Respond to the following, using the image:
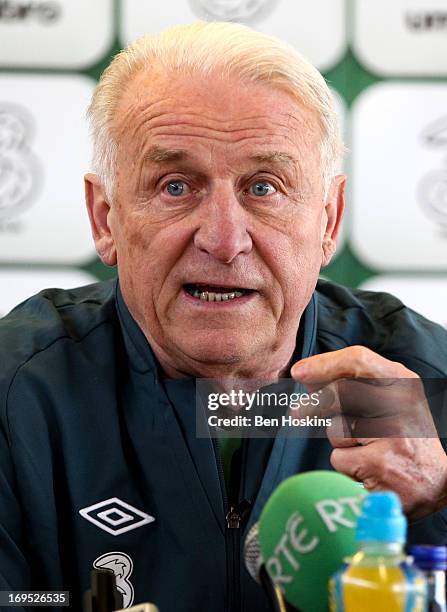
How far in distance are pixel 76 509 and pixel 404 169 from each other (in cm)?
133

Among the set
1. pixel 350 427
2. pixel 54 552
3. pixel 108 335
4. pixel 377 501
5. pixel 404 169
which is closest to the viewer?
pixel 377 501

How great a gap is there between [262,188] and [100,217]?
281 mm

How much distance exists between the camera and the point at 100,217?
146cm

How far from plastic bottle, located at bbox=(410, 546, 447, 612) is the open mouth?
22.2 inches

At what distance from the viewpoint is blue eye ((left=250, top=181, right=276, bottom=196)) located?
4.22ft

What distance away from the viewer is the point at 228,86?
4.23 ft

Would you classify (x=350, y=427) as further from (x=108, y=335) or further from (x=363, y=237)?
(x=363, y=237)

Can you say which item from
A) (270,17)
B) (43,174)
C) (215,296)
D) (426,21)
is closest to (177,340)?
(215,296)

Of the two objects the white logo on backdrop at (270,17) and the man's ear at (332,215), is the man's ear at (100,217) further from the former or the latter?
the white logo on backdrop at (270,17)

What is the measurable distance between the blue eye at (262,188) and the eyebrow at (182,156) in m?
0.03

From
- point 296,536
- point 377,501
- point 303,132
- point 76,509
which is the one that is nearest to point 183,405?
point 76,509

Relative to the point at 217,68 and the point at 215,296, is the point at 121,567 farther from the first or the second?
the point at 217,68

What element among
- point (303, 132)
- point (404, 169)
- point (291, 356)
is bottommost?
point (291, 356)

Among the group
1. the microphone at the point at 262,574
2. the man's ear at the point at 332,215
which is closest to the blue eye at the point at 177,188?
the man's ear at the point at 332,215
